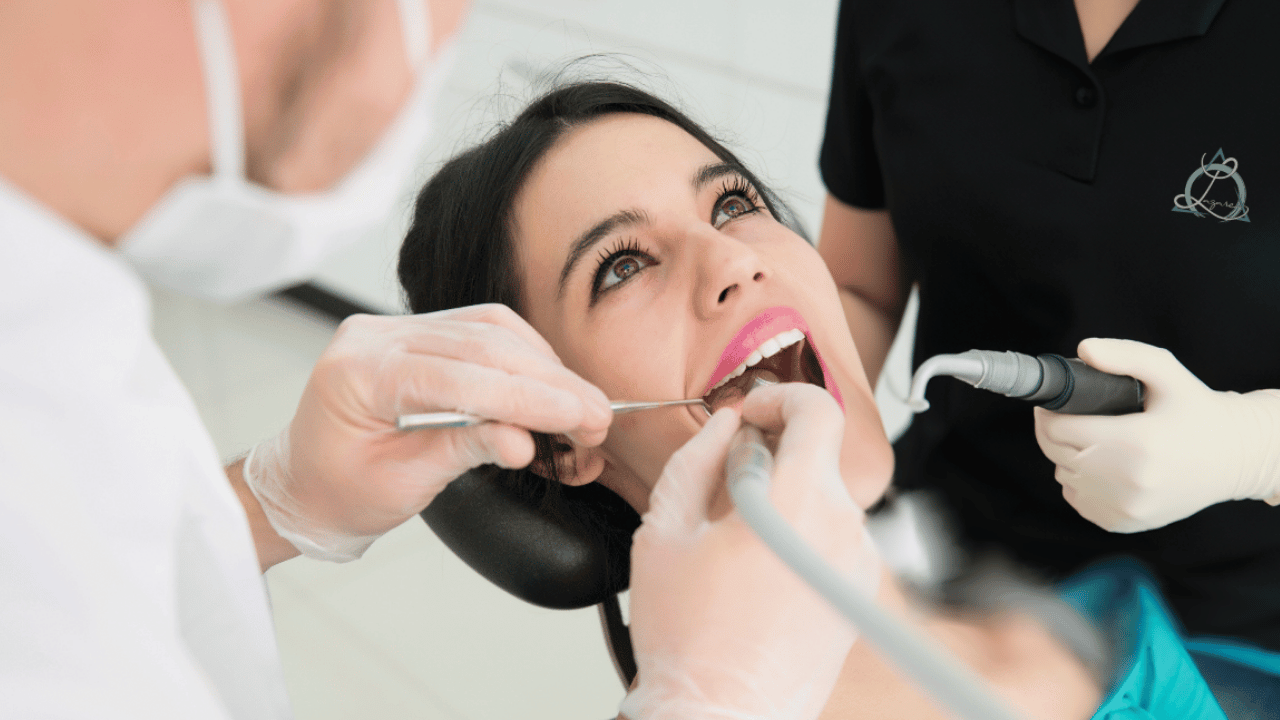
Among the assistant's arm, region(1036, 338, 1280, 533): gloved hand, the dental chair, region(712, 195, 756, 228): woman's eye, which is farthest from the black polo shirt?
the assistant's arm

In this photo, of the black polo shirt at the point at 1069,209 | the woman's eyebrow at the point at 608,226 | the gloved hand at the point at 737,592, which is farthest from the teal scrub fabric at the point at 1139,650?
Result: the woman's eyebrow at the point at 608,226

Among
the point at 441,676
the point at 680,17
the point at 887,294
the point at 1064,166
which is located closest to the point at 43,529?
the point at 1064,166

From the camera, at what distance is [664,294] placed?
107 cm

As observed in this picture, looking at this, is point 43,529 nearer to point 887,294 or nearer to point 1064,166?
point 1064,166

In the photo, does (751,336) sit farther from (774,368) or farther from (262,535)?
(262,535)

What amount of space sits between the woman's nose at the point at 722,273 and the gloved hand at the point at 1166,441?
0.37 metres

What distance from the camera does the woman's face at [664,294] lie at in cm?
105

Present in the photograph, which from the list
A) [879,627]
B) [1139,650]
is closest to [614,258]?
[879,627]

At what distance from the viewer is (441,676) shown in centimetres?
192

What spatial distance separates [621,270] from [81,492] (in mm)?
675

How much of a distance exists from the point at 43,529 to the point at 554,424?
16.3 inches

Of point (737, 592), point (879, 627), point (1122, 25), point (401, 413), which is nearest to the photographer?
point (879, 627)

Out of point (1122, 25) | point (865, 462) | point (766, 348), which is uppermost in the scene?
point (1122, 25)

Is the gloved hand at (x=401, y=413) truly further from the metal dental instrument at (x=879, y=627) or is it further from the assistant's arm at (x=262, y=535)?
the metal dental instrument at (x=879, y=627)
